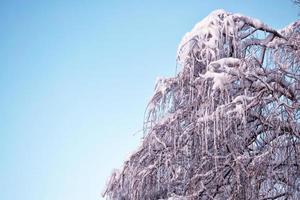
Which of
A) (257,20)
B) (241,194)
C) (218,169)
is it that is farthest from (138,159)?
(257,20)

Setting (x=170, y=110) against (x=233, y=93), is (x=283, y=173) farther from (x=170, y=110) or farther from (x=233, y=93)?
(x=170, y=110)

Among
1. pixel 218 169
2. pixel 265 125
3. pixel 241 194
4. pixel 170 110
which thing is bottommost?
pixel 241 194

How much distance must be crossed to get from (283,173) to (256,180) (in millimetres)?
370

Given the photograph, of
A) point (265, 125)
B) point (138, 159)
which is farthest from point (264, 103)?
point (138, 159)

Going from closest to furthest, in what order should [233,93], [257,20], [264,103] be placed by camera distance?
[264,103]
[233,93]
[257,20]

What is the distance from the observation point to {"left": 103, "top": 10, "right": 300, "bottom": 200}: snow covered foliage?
466 cm

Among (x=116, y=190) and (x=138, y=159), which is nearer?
(x=138, y=159)

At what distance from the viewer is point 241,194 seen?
15.1 feet

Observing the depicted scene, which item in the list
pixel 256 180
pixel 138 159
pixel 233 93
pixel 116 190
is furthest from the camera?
pixel 116 190

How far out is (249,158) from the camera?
183 inches

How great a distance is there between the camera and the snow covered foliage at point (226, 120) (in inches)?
184

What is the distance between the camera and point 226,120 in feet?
15.7

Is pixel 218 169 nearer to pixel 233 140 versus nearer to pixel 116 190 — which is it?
pixel 233 140

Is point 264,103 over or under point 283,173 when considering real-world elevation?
over
